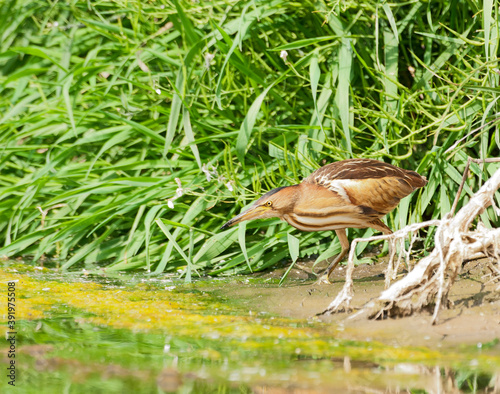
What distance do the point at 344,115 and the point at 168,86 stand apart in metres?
1.63

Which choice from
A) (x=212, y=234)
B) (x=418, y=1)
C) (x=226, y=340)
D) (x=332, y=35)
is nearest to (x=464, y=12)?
(x=418, y=1)

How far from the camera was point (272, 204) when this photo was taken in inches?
164

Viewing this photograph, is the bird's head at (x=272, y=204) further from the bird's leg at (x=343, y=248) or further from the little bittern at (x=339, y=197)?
the bird's leg at (x=343, y=248)

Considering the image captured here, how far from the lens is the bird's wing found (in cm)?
418

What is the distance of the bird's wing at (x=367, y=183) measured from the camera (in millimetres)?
4180

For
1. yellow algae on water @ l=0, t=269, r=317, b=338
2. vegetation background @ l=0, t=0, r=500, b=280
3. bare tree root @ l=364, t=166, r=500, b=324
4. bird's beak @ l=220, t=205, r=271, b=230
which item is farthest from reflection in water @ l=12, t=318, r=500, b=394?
vegetation background @ l=0, t=0, r=500, b=280

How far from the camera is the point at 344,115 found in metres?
4.54

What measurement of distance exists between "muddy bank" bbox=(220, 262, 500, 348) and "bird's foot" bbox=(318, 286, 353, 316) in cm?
4

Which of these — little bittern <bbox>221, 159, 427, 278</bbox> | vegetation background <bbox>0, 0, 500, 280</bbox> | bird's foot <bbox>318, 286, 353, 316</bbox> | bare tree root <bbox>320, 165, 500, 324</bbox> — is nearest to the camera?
bare tree root <bbox>320, 165, 500, 324</bbox>

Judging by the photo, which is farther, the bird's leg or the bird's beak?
the bird's leg

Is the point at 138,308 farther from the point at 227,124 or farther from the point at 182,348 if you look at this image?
the point at 227,124

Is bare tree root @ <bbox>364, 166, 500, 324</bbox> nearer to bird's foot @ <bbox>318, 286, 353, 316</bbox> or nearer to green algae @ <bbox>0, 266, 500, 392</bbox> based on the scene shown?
bird's foot @ <bbox>318, 286, 353, 316</bbox>

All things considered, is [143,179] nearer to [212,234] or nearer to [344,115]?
[212,234]

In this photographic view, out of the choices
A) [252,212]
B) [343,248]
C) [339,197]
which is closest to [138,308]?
[252,212]
